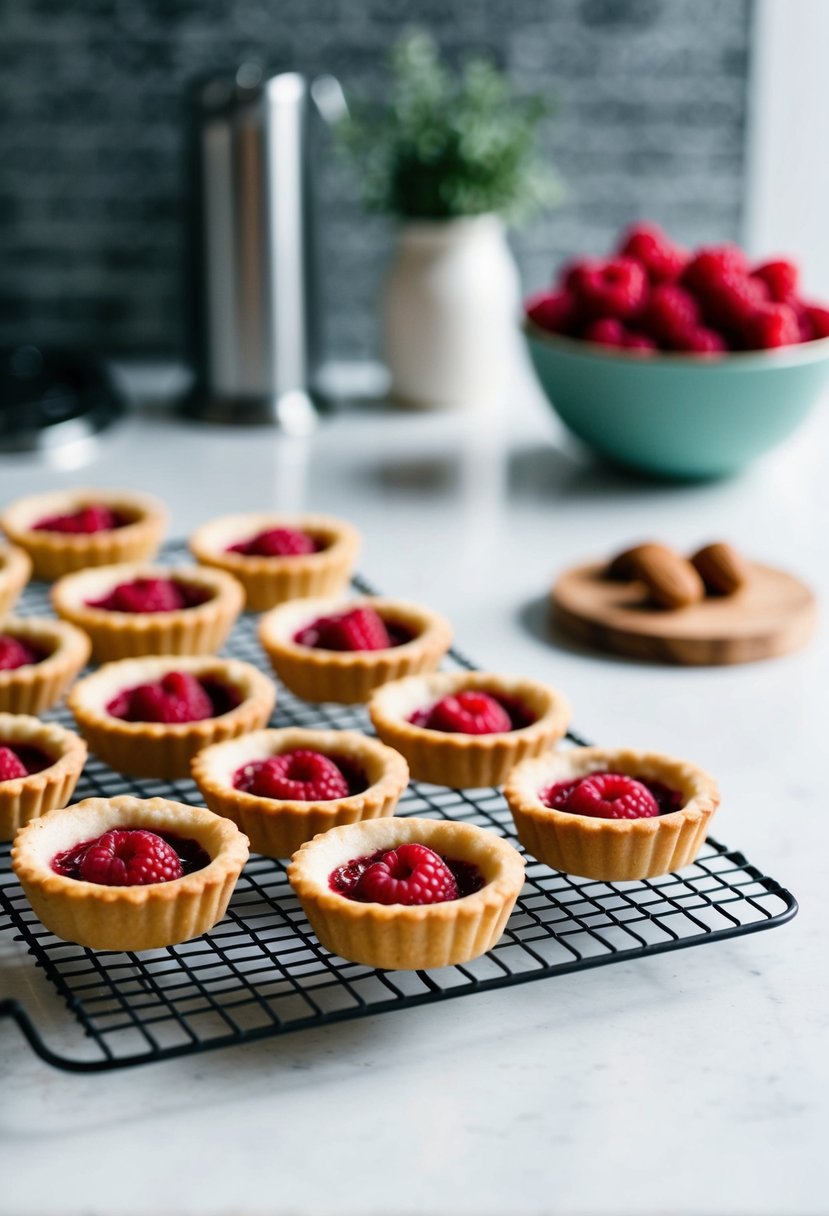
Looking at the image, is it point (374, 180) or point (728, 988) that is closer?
point (728, 988)

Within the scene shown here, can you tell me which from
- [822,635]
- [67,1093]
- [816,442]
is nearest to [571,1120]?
[67,1093]

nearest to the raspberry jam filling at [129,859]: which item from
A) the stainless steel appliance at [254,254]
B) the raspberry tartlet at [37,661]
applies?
the raspberry tartlet at [37,661]

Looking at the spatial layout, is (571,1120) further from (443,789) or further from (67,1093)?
(443,789)

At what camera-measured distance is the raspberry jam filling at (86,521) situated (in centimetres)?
198

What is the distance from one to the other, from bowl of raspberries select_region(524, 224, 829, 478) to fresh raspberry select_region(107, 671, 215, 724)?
0.85 meters

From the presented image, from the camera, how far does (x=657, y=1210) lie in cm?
97

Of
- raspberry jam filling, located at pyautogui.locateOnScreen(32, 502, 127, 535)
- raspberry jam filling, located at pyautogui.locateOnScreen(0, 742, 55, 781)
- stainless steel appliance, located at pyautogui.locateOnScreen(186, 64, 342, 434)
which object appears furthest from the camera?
stainless steel appliance, located at pyautogui.locateOnScreen(186, 64, 342, 434)

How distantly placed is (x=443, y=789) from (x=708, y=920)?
1.09ft

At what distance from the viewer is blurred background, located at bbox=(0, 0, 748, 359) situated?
8.96 ft

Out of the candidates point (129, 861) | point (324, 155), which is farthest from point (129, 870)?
point (324, 155)

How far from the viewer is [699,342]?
2.13 m

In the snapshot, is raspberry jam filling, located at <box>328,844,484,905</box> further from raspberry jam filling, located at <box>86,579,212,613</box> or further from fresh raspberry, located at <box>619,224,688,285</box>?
fresh raspberry, located at <box>619,224,688,285</box>

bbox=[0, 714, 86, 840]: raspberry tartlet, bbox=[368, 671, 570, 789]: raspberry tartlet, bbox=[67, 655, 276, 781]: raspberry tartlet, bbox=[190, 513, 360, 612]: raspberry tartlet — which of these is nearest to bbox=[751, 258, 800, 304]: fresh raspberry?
bbox=[190, 513, 360, 612]: raspberry tartlet

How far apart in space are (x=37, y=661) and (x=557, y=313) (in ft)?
3.12
